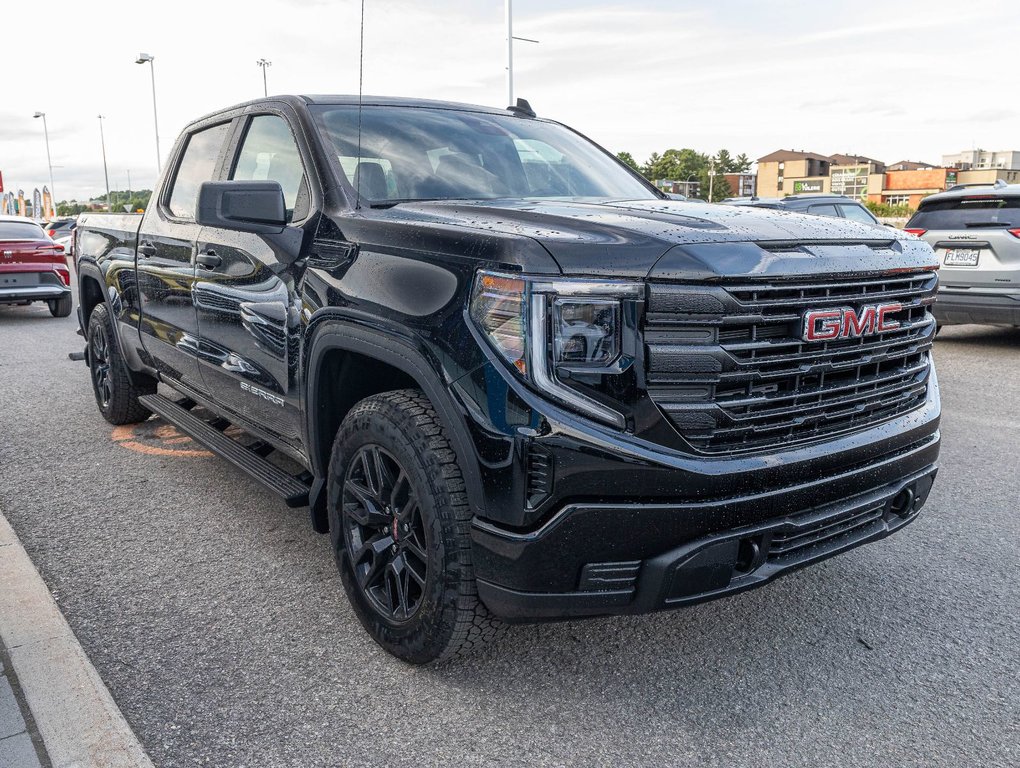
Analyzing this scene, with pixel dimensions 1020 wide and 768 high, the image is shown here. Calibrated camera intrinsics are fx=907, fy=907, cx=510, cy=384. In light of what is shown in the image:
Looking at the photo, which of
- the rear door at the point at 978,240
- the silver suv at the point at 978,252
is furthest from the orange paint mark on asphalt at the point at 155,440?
the rear door at the point at 978,240

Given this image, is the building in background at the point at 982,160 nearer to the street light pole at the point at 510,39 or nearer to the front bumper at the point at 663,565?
the street light pole at the point at 510,39

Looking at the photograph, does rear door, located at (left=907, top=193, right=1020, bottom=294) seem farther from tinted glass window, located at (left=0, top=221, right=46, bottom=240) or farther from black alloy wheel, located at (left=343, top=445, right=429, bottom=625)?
tinted glass window, located at (left=0, top=221, right=46, bottom=240)

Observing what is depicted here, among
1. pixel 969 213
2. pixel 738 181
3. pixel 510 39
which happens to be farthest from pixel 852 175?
pixel 969 213

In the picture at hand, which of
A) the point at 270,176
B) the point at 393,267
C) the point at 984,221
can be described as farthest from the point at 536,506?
the point at 984,221

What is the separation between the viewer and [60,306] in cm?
1410

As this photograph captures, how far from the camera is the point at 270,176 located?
3939mm

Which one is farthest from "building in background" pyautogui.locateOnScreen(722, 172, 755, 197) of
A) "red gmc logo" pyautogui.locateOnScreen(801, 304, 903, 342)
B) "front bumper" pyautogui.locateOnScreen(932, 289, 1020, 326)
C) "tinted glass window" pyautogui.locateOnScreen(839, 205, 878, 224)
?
"red gmc logo" pyautogui.locateOnScreen(801, 304, 903, 342)

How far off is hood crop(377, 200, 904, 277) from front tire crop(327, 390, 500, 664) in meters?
0.62

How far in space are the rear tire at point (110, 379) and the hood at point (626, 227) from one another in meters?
3.37

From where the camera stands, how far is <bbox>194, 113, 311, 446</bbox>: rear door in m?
3.44

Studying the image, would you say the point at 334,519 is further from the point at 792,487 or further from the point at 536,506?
the point at 792,487

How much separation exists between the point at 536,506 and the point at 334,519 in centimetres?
107

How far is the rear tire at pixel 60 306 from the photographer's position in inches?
547

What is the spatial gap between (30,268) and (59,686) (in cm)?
1244
